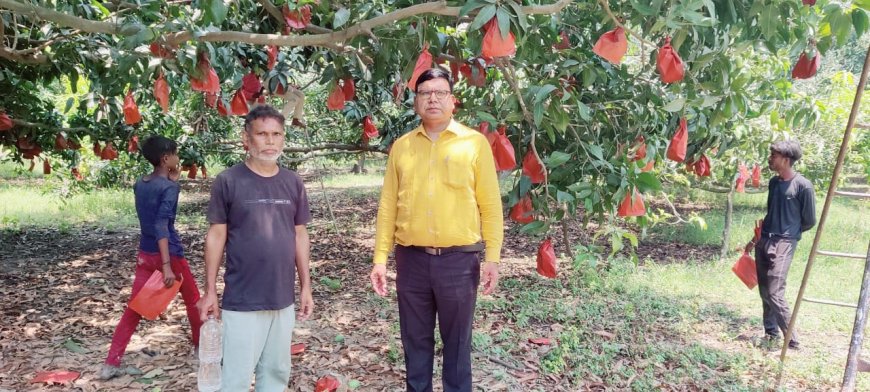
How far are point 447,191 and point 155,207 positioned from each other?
162cm

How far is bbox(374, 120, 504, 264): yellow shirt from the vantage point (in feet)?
7.36

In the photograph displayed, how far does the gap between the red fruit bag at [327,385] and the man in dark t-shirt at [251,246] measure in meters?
0.67

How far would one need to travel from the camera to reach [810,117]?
10.7 ft

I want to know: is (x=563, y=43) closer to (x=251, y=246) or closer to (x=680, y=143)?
(x=680, y=143)

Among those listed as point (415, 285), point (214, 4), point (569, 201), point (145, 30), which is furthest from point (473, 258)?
point (145, 30)

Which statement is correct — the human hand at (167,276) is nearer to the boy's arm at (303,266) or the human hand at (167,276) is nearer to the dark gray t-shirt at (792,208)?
the boy's arm at (303,266)

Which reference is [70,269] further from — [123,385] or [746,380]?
[746,380]

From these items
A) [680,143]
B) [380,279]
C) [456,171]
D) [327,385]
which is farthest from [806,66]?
[327,385]

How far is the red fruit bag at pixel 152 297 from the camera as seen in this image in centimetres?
283

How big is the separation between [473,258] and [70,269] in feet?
16.4

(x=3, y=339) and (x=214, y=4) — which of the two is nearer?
(x=214, y=4)

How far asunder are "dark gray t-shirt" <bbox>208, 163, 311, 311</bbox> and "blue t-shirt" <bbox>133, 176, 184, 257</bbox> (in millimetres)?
890

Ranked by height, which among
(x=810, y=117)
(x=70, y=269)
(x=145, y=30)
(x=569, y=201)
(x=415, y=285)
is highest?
(x=145, y=30)

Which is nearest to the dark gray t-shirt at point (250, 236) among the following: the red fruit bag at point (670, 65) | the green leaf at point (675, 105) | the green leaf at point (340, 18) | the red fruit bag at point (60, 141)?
the green leaf at point (340, 18)
